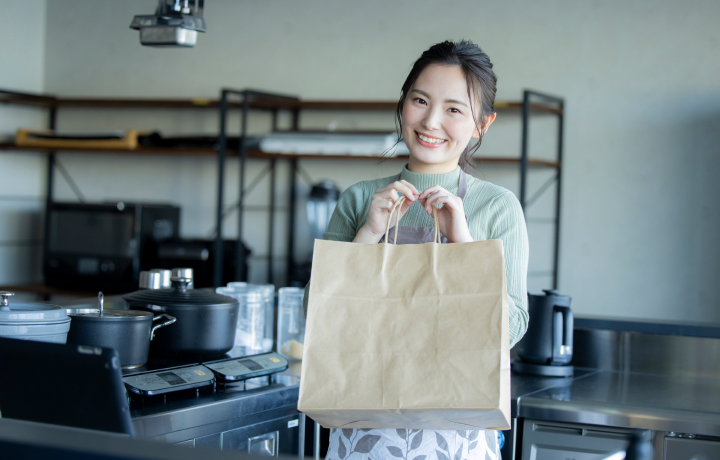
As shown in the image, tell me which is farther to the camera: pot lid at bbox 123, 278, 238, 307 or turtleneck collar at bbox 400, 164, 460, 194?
pot lid at bbox 123, 278, 238, 307

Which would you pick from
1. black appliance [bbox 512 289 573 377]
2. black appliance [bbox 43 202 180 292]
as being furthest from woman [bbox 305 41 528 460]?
black appliance [bbox 43 202 180 292]

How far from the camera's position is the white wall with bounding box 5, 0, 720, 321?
356 centimetres

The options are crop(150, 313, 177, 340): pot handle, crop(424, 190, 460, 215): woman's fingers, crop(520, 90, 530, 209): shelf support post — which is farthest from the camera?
crop(520, 90, 530, 209): shelf support post

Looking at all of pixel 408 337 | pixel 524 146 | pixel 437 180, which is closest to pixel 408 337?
pixel 408 337

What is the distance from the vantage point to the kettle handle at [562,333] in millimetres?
1840

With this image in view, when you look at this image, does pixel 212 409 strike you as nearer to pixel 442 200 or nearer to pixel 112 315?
pixel 112 315

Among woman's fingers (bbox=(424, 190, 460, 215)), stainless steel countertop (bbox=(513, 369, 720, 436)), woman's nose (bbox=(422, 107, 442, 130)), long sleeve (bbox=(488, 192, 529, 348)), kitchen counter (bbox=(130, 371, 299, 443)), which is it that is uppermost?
woman's nose (bbox=(422, 107, 442, 130))

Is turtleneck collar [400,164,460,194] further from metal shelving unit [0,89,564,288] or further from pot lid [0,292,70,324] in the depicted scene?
metal shelving unit [0,89,564,288]

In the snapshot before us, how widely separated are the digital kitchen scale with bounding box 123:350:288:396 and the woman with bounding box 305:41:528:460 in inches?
12.9

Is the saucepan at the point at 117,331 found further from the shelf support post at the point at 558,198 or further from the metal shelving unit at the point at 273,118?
the shelf support post at the point at 558,198

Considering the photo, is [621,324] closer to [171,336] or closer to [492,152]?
[171,336]

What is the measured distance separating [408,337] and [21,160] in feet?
14.1

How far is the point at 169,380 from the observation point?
128 cm

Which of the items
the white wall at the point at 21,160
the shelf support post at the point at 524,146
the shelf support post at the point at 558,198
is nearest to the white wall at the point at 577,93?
the shelf support post at the point at 558,198
